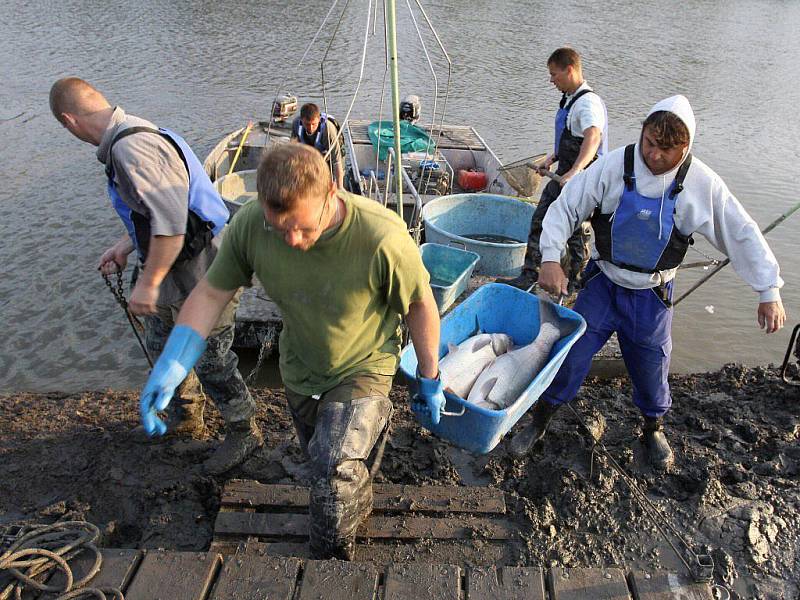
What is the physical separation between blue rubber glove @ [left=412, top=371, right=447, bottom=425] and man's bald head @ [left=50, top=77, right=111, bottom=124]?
83.4 inches

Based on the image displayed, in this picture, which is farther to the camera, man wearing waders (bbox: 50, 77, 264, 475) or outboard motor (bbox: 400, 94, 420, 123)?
outboard motor (bbox: 400, 94, 420, 123)

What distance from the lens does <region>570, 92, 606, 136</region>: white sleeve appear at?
5.02 m

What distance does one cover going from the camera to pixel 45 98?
1320 centimetres

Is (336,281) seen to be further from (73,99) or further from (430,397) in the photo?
(73,99)

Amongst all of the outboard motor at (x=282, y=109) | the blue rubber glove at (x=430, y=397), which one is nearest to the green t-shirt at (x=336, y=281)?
the blue rubber glove at (x=430, y=397)

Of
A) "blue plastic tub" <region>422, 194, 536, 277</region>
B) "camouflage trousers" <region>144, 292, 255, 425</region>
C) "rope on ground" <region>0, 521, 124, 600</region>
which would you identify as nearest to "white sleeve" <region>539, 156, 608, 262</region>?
"camouflage trousers" <region>144, 292, 255, 425</region>

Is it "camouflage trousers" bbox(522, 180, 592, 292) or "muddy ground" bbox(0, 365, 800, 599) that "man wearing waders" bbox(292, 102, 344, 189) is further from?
"muddy ground" bbox(0, 365, 800, 599)

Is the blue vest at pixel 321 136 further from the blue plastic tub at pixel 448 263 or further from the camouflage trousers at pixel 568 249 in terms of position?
the camouflage trousers at pixel 568 249

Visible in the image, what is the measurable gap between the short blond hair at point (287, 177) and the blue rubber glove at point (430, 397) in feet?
3.67

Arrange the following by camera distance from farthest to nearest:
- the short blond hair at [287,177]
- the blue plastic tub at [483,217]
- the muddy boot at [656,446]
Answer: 1. the blue plastic tub at [483,217]
2. the muddy boot at [656,446]
3. the short blond hair at [287,177]

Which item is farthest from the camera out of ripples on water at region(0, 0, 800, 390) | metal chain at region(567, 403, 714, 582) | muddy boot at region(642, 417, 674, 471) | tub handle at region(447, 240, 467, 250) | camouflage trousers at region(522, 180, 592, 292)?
ripples on water at region(0, 0, 800, 390)

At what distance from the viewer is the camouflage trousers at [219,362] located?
11.0ft

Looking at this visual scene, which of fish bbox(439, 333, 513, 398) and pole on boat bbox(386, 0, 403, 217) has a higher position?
pole on boat bbox(386, 0, 403, 217)

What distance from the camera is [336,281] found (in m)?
2.35
